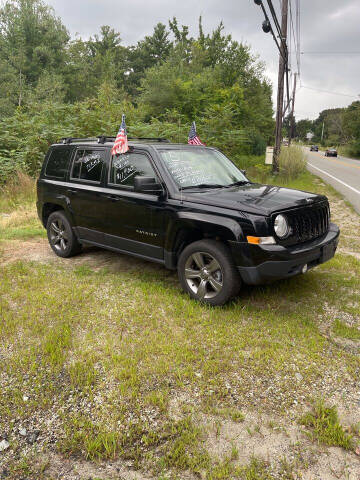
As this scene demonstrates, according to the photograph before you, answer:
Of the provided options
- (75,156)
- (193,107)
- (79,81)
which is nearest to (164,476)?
(75,156)

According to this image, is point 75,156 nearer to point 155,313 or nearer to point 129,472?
point 155,313

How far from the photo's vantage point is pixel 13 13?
43.5 metres

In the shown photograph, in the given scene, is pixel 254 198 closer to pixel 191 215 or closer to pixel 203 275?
pixel 191 215

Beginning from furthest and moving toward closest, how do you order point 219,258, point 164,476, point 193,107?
point 193,107, point 219,258, point 164,476

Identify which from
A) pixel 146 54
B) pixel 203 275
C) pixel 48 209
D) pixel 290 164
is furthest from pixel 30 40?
pixel 203 275

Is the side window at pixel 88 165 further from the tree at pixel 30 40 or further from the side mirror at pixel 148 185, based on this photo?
the tree at pixel 30 40

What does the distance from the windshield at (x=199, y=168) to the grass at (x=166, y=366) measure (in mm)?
1421

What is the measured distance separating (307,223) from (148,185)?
186cm

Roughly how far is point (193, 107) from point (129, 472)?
19781 mm

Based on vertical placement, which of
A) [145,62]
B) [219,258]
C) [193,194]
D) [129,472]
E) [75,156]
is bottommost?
[129,472]

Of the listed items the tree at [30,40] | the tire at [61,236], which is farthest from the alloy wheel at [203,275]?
the tree at [30,40]

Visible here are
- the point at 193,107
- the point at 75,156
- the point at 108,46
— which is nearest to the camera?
the point at 75,156

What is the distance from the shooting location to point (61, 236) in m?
6.27

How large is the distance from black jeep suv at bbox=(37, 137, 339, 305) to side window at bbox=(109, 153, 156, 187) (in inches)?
0.5
